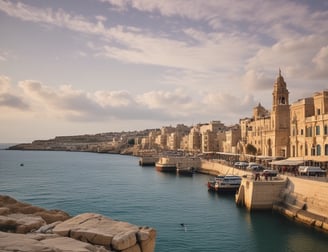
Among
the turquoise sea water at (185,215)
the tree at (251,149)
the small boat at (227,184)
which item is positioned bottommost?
the turquoise sea water at (185,215)

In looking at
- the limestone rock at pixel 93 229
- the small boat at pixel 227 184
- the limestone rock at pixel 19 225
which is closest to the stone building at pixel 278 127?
the small boat at pixel 227 184

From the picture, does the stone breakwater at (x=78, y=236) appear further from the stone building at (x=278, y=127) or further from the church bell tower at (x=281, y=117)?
the church bell tower at (x=281, y=117)

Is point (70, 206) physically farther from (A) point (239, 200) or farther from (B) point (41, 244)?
(B) point (41, 244)

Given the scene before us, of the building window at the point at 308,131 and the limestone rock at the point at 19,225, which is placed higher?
the building window at the point at 308,131

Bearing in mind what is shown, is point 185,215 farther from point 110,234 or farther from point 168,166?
point 168,166

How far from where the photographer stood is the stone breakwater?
11.3 m

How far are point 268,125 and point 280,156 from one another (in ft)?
40.5

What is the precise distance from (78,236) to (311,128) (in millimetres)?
49998

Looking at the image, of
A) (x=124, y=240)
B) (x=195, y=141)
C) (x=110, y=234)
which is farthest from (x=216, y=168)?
(x=124, y=240)

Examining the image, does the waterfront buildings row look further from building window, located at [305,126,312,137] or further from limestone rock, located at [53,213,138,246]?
limestone rock, located at [53,213,138,246]

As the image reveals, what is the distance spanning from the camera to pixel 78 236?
1325cm

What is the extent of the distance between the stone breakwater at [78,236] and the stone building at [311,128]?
3970cm

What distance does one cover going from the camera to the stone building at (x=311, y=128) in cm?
5191

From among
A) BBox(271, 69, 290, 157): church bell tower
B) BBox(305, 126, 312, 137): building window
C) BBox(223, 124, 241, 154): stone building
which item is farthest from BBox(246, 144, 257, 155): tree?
BBox(305, 126, 312, 137): building window
